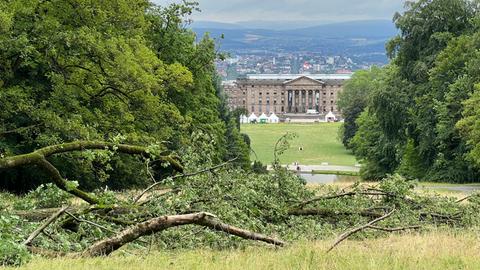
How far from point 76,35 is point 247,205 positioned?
41.4 ft

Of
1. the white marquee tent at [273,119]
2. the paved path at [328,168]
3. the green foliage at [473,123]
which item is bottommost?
the paved path at [328,168]

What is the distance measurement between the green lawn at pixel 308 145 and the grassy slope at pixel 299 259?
63.2 m

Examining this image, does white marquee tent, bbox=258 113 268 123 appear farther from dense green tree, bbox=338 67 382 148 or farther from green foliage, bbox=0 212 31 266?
green foliage, bbox=0 212 31 266

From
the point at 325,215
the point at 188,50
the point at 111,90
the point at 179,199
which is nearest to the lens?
the point at 179,199

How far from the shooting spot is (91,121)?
71.9ft

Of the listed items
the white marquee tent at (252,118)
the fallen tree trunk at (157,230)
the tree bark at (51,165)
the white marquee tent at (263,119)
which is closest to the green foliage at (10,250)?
the fallen tree trunk at (157,230)

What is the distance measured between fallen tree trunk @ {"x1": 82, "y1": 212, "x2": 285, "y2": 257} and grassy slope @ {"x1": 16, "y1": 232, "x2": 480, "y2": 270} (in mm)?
213

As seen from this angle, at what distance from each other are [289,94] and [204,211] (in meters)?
174

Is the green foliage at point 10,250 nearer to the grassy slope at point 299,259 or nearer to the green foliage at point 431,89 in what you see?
the grassy slope at point 299,259

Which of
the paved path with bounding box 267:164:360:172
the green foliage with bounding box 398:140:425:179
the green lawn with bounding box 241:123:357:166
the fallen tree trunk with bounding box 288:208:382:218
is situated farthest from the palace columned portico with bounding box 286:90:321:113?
the fallen tree trunk with bounding box 288:208:382:218

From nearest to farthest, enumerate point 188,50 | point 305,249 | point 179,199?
point 305,249
point 179,199
point 188,50

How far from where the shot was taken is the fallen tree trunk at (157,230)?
664cm

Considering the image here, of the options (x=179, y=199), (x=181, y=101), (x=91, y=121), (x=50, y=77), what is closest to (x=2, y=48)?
(x=50, y=77)

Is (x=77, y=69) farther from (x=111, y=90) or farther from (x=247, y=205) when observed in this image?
(x=247, y=205)
